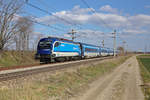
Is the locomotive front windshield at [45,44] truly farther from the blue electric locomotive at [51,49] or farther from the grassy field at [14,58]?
the grassy field at [14,58]

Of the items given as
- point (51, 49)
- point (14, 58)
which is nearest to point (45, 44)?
point (51, 49)

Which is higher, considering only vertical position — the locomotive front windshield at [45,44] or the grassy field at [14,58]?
the locomotive front windshield at [45,44]

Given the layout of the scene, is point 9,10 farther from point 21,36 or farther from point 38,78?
point 38,78

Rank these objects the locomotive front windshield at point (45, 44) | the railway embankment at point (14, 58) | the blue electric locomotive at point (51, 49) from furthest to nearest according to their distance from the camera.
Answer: the railway embankment at point (14, 58) → the locomotive front windshield at point (45, 44) → the blue electric locomotive at point (51, 49)

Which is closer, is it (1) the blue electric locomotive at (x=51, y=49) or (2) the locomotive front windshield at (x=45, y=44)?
(1) the blue electric locomotive at (x=51, y=49)

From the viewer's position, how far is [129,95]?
12594mm

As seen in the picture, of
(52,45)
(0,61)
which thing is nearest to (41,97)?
(52,45)

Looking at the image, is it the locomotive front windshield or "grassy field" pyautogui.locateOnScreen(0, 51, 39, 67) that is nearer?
the locomotive front windshield

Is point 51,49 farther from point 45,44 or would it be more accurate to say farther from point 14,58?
point 14,58

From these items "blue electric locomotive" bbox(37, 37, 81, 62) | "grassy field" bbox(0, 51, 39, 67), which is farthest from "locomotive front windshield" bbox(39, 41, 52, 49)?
"grassy field" bbox(0, 51, 39, 67)

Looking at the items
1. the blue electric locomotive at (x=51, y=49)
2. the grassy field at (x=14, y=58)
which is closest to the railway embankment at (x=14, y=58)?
the grassy field at (x=14, y=58)

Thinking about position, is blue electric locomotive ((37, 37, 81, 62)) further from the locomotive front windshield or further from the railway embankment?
the railway embankment

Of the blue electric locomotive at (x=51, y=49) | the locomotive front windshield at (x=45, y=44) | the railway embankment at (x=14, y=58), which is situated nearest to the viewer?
the blue electric locomotive at (x=51, y=49)

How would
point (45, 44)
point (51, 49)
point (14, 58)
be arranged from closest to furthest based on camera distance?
1. point (51, 49)
2. point (45, 44)
3. point (14, 58)
